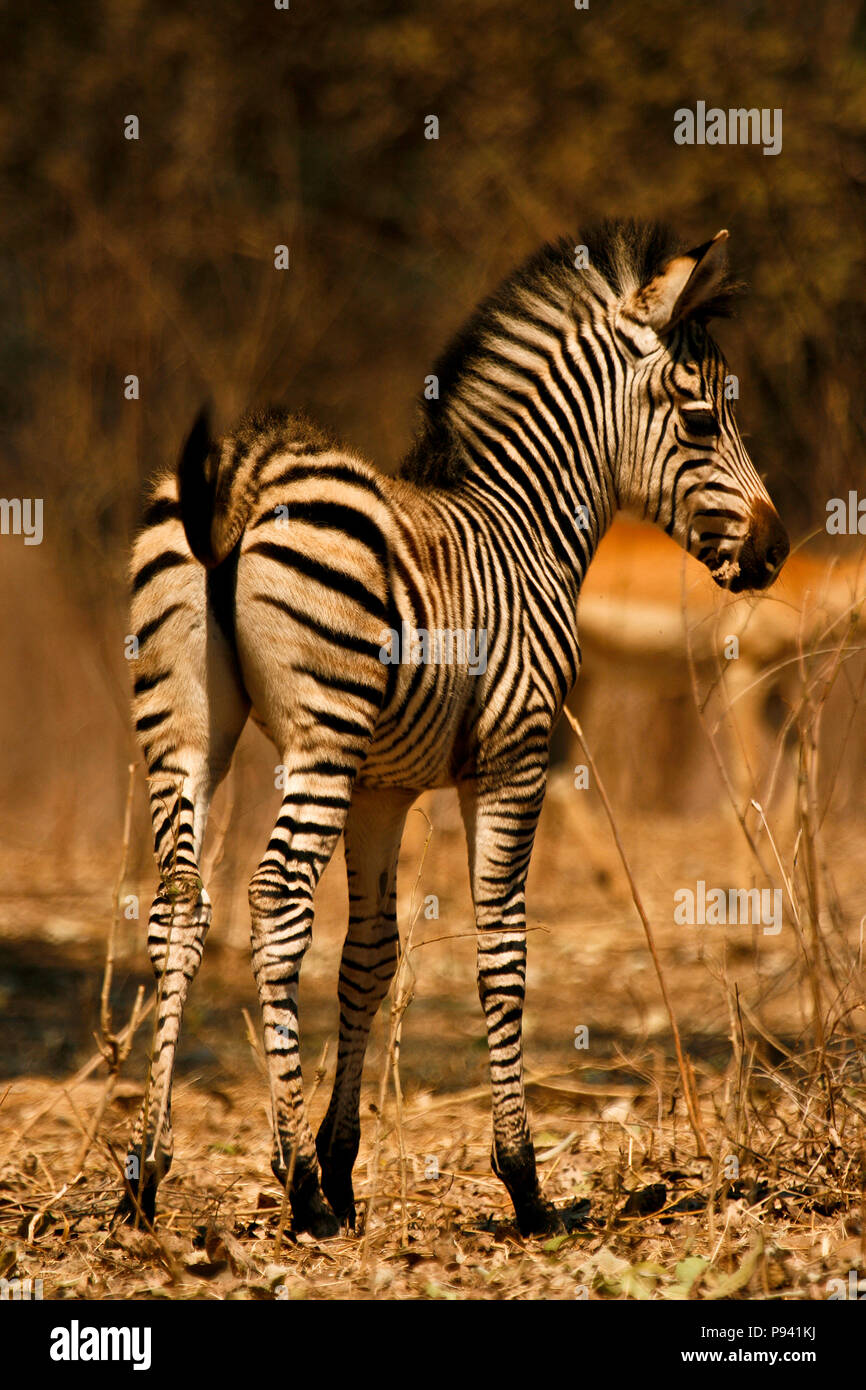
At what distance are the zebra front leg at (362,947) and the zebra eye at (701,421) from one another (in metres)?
1.78

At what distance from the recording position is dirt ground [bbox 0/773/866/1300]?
4.26 metres

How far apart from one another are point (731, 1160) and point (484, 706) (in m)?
1.90

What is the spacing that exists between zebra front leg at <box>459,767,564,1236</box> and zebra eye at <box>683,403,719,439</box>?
4.88 ft

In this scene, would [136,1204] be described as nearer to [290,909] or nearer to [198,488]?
[290,909]

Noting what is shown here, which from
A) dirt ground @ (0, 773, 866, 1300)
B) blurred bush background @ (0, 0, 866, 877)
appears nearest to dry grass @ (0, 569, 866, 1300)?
dirt ground @ (0, 773, 866, 1300)

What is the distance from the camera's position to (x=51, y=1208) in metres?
4.89

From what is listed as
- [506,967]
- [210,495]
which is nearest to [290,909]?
[506,967]

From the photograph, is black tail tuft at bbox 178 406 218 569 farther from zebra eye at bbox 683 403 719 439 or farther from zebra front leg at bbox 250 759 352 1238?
zebra eye at bbox 683 403 719 439

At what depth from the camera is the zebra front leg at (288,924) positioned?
420 centimetres

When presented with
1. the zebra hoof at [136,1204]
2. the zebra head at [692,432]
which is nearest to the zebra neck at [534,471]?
the zebra head at [692,432]

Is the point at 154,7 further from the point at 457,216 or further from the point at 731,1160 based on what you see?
the point at 731,1160

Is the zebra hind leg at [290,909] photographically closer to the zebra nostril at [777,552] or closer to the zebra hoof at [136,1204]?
the zebra hoof at [136,1204]

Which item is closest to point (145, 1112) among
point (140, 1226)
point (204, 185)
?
point (140, 1226)
